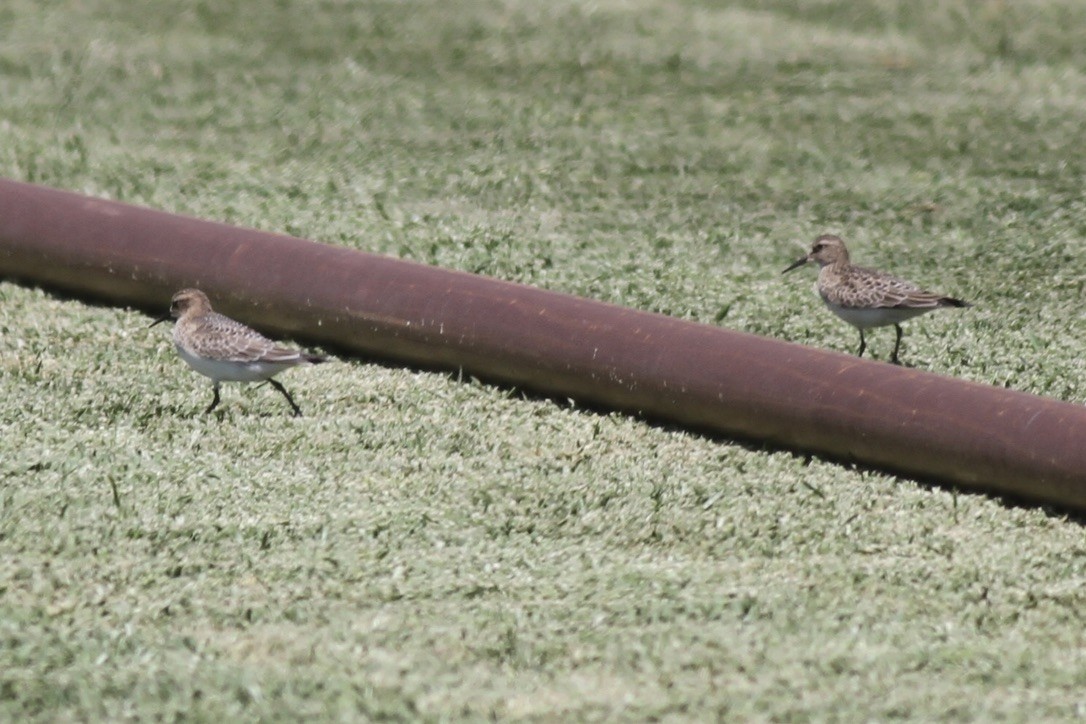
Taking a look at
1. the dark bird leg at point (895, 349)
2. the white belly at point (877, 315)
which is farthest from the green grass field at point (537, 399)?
the white belly at point (877, 315)

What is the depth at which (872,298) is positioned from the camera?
8.95 m

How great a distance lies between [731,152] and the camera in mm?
12633

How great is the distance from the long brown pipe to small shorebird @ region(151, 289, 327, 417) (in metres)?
0.75

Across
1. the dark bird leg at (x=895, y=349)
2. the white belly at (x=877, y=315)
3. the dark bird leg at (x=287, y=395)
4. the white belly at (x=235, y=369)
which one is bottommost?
the dark bird leg at (x=287, y=395)

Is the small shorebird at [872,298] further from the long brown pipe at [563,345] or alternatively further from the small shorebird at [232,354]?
the small shorebird at [232,354]

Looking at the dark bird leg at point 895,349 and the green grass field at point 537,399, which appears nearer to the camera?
the green grass field at point 537,399

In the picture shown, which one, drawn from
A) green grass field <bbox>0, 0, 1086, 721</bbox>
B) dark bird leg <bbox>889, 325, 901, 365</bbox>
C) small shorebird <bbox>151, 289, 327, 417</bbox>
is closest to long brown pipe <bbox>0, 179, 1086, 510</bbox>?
green grass field <bbox>0, 0, 1086, 721</bbox>

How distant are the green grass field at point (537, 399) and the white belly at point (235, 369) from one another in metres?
0.22

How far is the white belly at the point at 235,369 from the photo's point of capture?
8.09 meters

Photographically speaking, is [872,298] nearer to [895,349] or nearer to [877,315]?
[877,315]

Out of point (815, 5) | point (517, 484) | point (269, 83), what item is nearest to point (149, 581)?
point (517, 484)

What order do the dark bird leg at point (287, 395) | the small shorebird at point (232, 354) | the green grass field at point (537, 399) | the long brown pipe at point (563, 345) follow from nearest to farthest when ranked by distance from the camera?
the green grass field at point (537, 399) < the long brown pipe at point (563, 345) < the small shorebird at point (232, 354) < the dark bird leg at point (287, 395)

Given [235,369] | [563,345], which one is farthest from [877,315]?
[235,369]

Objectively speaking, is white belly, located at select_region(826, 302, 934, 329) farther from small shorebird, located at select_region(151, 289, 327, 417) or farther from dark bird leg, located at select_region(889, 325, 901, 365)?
small shorebird, located at select_region(151, 289, 327, 417)
